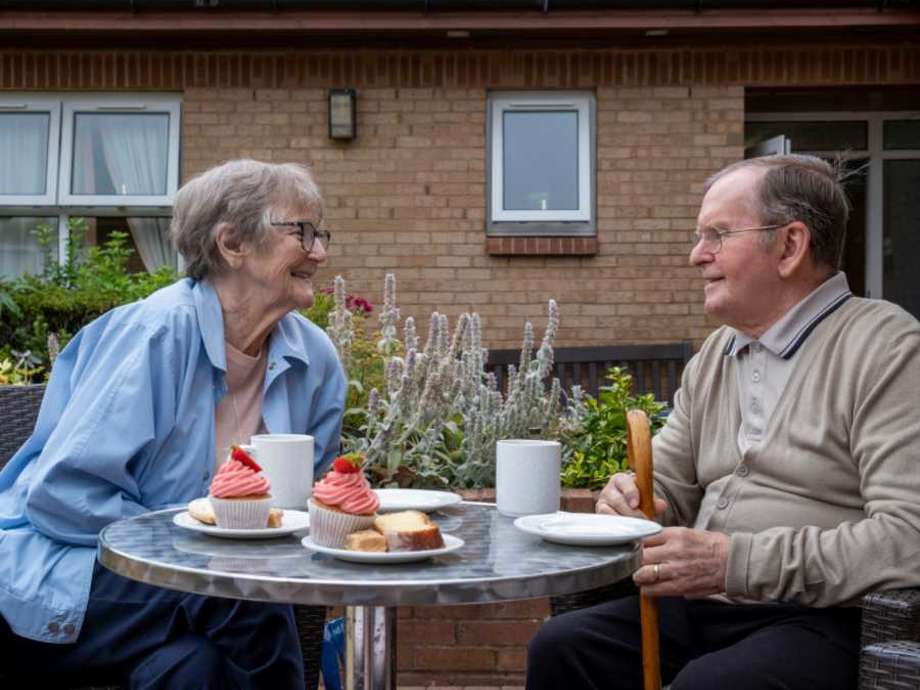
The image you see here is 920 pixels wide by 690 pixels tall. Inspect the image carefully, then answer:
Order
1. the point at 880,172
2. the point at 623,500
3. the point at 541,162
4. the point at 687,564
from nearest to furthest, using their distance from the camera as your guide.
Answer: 1. the point at 687,564
2. the point at 623,500
3. the point at 541,162
4. the point at 880,172

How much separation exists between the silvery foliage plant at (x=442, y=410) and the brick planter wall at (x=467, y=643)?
0.26 m

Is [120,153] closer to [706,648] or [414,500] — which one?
[414,500]

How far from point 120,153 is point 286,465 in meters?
6.63

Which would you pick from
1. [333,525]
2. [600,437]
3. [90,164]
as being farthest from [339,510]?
[90,164]

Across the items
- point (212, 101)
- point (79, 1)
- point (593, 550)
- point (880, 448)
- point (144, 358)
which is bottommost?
point (593, 550)

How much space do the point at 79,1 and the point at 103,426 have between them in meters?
6.39

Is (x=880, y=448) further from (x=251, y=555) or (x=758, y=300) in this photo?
(x=251, y=555)

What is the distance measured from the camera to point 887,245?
9430mm

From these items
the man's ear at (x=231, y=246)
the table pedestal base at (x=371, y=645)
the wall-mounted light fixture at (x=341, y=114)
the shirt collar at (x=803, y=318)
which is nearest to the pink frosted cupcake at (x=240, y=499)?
the table pedestal base at (x=371, y=645)

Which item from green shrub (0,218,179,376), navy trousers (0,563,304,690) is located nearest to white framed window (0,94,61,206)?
green shrub (0,218,179,376)

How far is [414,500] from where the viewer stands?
2.59m

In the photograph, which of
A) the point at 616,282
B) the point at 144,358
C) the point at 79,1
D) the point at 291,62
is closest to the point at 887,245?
the point at 616,282

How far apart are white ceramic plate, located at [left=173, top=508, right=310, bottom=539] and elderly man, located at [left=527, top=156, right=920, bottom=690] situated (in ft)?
2.34

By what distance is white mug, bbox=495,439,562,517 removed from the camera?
2.47 m
